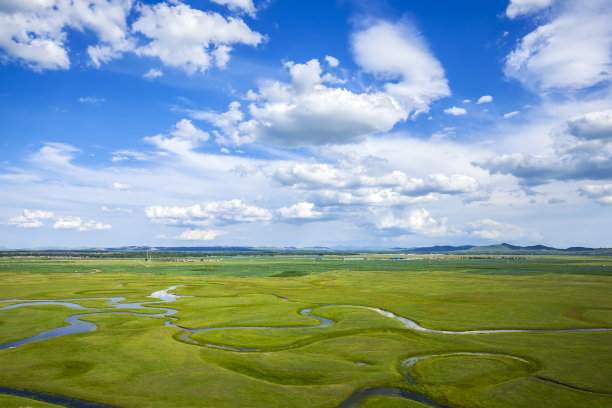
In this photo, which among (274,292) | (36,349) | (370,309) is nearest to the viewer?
(36,349)

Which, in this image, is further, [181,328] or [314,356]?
[181,328]

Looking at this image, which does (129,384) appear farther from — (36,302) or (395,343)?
(36,302)

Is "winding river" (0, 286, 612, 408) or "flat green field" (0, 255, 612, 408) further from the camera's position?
"flat green field" (0, 255, 612, 408)

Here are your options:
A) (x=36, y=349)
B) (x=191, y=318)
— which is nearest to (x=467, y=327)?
(x=191, y=318)

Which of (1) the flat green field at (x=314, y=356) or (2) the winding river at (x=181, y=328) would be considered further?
(1) the flat green field at (x=314, y=356)

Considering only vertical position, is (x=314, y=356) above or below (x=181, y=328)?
above

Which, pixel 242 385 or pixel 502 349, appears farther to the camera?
pixel 502 349

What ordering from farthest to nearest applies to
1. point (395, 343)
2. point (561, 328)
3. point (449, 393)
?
point (561, 328)
point (395, 343)
point (449, 393)

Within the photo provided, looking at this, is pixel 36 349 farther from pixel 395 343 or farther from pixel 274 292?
pixel 274 292

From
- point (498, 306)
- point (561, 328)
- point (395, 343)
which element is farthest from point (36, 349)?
point (498, 306)
